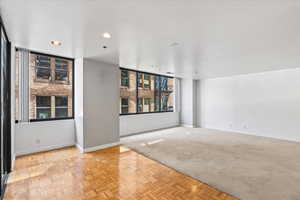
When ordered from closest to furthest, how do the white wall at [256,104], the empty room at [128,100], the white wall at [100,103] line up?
the empty room at [128,100] → the white wall at [100,103] → the white wall at [256,104]

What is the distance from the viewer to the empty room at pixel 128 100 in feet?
6.12

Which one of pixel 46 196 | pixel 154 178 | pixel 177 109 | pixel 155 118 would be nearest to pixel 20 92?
pixel 46 196

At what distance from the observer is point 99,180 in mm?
2320

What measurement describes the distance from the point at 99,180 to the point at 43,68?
314cm

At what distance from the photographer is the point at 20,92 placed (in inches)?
124

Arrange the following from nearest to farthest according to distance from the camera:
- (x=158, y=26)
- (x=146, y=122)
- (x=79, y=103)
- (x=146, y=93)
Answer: (x=158, y=26), (x=79, y=103), (x=146, y=122), (x=146, y=93)

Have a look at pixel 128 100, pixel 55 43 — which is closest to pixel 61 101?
pixel 55 43

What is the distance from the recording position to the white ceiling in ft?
5.38

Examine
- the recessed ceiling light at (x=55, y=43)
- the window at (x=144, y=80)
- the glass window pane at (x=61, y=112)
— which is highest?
the recessed ceiling light at (x=55, y=43)

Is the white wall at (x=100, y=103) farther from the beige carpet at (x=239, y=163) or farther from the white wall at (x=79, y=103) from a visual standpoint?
the beige carpet at (x=239, y=163)

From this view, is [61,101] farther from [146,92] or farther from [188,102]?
[188,102]

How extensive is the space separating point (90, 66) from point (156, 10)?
8.44 ft

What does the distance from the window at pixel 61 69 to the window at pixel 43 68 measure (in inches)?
6.9

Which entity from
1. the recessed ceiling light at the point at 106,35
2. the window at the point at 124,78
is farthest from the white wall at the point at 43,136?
the recessed ceiling light at the point at 106,35
